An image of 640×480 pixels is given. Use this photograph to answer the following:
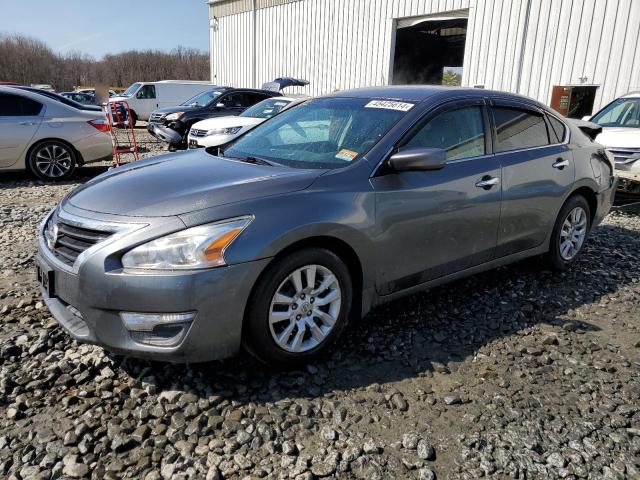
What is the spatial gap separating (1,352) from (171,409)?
48.8 inches

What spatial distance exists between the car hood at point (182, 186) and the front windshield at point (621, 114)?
A: 7.35 meters

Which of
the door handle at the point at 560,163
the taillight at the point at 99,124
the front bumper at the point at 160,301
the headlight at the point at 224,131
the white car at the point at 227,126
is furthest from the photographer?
the headlight at the point at 224,131

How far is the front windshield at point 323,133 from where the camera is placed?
3.25 meters

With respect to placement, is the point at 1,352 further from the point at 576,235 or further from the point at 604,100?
the point at 604,100

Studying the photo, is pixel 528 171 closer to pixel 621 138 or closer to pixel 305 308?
pixel 305 308

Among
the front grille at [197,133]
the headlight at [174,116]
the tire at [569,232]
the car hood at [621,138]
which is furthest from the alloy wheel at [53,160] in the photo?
the car hood at [621,138]

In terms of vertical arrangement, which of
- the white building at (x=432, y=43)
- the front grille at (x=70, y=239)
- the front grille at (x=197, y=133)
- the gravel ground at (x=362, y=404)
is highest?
the white building at (x=432, y=43)

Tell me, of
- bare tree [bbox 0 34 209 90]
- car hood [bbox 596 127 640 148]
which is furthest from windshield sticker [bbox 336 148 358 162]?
bare tree [bbox 0 34 209 90]

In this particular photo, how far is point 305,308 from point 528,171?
2248mm

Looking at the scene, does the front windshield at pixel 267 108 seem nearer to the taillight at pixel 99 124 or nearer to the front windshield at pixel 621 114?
the taillight at pixel 99 124

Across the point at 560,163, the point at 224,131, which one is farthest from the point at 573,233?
the point at 224,131

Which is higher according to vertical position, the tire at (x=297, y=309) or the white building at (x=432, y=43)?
the white building at (x=432, y=43)

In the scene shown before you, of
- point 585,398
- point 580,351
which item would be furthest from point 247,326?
point 580,351

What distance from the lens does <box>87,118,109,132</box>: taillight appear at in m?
8.88
